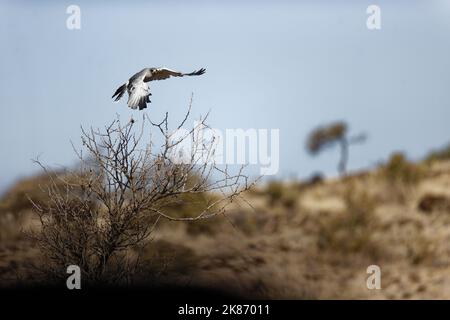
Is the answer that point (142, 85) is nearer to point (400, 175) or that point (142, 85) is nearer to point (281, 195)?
point (281, 195)

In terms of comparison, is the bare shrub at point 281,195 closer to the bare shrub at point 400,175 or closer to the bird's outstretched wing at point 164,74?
the bare shrub at point 400,175

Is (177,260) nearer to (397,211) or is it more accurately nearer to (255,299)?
(255,299)

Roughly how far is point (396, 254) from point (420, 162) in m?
10.2

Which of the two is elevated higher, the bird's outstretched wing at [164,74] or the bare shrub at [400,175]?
the bare shrub at [400,175]

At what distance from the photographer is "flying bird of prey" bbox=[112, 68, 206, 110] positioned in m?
6.58

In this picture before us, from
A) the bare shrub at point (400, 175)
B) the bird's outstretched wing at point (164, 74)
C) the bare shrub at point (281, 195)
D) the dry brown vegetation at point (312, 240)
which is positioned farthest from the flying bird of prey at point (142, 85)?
the bare shrub at point (281, 195)

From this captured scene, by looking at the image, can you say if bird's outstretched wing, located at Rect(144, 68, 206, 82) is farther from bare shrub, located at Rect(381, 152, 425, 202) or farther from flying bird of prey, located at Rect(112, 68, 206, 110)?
bare shrub, located at Rect(381, 152, 425, 202)

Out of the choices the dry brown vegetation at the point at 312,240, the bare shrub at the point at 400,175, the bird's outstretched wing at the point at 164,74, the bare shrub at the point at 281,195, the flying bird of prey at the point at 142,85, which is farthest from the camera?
the bare shrub at the point at 281,195

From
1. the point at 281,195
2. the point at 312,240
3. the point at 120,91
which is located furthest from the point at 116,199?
the point at 281,195

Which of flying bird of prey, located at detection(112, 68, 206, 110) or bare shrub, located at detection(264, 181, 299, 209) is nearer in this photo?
flying bird of prey, located at detection(112, 68, 206, 110)

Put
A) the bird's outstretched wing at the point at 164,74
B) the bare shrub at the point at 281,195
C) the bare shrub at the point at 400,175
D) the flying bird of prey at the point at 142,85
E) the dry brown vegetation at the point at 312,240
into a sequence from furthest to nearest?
the bare shrub at the point at 281,195 < the bare shrub at the point at 400,175 < the dry brown vegetation at the point at 312,240 < the bird's outstretched wing at the point at 164,74 < the flying bird of prey at the point at 142,85

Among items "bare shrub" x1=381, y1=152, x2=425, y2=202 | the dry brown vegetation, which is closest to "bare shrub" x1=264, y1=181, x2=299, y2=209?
the dry brown vegetation

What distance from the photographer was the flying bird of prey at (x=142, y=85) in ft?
21.6

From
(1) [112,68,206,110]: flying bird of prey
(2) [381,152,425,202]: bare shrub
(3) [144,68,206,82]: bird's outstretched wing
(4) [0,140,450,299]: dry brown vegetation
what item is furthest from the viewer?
(2) [381,152,425,202]: bare shrub
